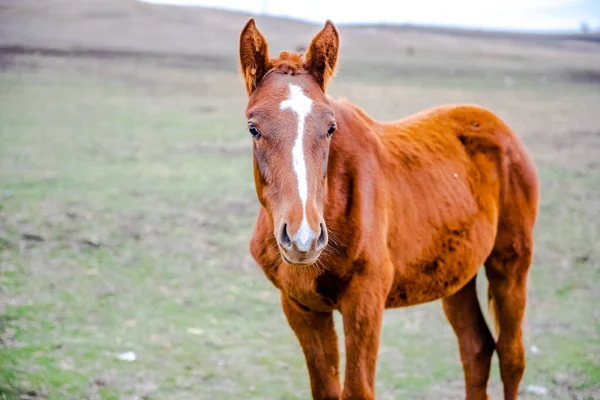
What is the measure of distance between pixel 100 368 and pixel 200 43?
3036cm

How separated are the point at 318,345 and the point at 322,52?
1.45 metres

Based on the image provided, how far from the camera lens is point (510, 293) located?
4.07 metres

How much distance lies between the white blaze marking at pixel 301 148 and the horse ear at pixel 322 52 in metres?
0.22

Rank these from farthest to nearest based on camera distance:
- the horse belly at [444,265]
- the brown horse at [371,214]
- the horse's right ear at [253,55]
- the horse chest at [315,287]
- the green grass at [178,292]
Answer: the green grass at [178,292] < the horse belly at [444,265] < the horse chest at [315,287] < the horse's right ear at [253,55] < the brown horse at [371,214]

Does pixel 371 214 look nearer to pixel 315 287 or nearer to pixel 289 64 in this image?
pixel 315 287

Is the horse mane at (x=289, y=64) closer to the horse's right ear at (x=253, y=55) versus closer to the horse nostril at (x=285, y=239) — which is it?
the horse's right ear at (x=253, y=55)

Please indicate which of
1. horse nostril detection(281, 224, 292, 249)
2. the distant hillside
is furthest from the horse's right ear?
the distant hillside

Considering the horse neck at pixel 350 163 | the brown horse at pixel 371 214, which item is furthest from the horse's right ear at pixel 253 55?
the horse neck at pixel 350 163

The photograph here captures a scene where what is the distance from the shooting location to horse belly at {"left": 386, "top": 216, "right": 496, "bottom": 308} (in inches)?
136

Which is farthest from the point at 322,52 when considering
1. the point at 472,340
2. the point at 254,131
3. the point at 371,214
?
the point at 472,340

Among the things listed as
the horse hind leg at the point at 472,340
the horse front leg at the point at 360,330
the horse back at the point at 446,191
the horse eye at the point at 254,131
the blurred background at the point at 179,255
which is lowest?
the blurred background at the point at 179,255

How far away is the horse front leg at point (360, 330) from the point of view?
9.91 ft

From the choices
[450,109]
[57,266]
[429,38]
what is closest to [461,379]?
[450,109]

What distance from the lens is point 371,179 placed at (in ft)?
10.6
